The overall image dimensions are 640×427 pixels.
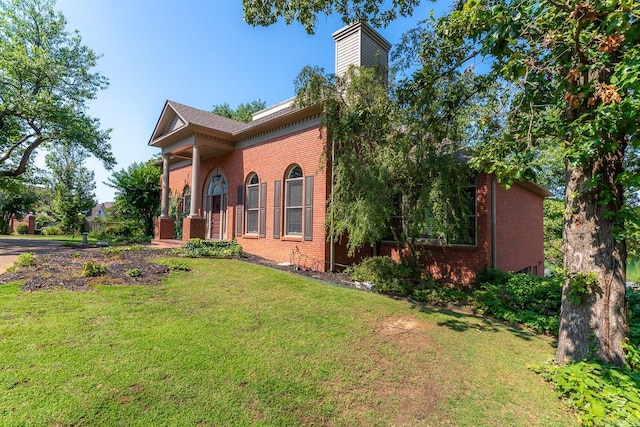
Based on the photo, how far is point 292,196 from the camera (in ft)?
37.6

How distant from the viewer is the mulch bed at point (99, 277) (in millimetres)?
6371

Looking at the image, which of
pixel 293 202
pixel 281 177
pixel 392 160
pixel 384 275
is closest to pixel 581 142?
pixel 392 160

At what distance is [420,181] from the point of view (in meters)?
7.93

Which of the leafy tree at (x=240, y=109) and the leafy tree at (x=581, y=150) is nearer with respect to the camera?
the leafy tree at (x=581, y=150)

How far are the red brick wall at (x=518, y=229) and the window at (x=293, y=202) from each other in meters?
6.58

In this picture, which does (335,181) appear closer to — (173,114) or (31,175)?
(173,114)

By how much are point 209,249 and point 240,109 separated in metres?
30.4

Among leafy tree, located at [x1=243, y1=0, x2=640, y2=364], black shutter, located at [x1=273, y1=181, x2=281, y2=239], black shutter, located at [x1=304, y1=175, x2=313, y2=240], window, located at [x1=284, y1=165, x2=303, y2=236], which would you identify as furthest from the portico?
leafy tree, located at [x1=243, y1=0, x2=640, y2=364]

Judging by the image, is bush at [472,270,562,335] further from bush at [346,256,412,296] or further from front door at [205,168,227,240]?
front door at [205,168,227,240]

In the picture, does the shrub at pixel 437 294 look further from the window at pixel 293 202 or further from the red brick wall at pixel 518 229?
the window at pixel 293 202

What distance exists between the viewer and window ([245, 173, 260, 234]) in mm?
12945

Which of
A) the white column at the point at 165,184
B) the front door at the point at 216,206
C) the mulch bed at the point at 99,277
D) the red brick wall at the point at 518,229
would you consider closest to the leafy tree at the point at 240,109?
the white column at the point at 165,184

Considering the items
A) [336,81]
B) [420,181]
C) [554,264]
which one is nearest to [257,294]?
[420,181]

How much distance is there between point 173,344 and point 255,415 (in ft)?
5.93
